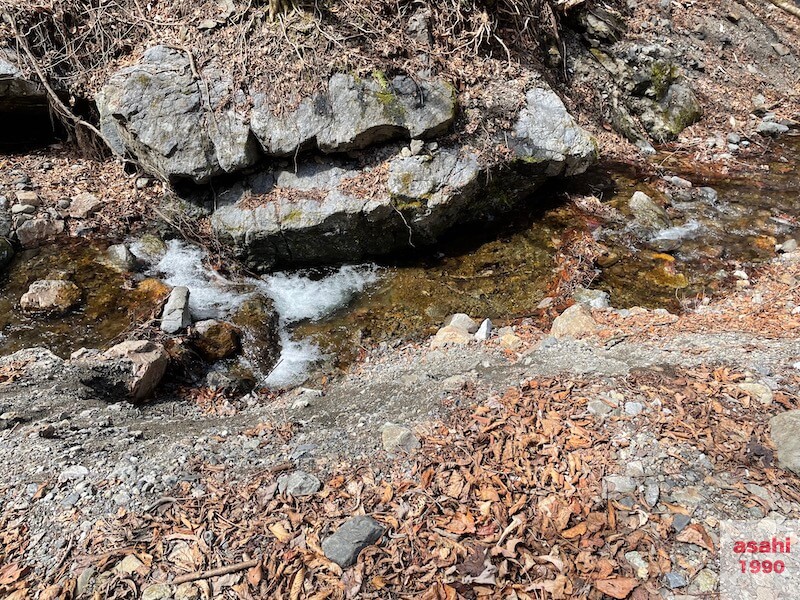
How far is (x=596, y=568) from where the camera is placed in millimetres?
2549

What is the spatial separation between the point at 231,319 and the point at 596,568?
221 inches

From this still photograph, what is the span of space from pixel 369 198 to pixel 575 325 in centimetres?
352

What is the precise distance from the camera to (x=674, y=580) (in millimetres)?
2447

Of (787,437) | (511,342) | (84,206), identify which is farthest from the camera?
(84,206)

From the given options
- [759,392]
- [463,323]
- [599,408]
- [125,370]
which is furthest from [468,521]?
[125,370]

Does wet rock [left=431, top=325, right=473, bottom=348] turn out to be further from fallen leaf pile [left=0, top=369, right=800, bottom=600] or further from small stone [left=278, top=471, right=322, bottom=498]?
small stone [left=278, top=471, right=322, bottom=498]

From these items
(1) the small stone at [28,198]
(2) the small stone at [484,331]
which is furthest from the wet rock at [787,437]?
(1) the small stone at [28,198]

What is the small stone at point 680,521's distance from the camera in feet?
8.84

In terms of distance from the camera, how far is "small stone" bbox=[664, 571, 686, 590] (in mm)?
2426

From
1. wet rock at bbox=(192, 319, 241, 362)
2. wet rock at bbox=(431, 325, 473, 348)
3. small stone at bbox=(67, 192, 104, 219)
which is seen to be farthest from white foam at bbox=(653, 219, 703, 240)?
small stone at bbox=(67, 192, 104, 219)

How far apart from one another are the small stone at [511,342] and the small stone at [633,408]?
66.6 inches

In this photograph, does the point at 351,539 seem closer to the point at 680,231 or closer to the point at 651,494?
the point at 651,494

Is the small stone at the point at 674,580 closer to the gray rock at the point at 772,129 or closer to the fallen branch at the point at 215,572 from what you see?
the fallen branch at the point at 215,572

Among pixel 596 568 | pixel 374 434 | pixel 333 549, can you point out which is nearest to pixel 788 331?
pixel 596 568
